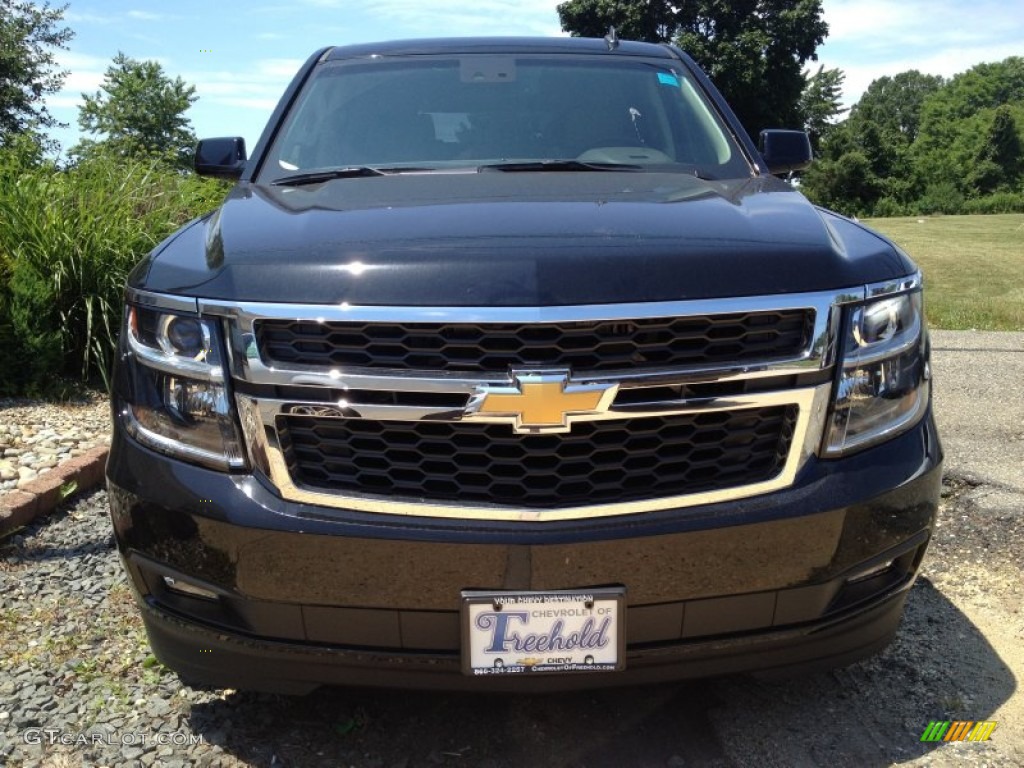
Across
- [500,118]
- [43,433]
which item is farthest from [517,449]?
[43,433]

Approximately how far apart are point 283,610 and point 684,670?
0.93 m

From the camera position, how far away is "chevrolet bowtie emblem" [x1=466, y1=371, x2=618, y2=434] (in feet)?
6.57

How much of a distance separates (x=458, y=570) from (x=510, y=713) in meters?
0.83

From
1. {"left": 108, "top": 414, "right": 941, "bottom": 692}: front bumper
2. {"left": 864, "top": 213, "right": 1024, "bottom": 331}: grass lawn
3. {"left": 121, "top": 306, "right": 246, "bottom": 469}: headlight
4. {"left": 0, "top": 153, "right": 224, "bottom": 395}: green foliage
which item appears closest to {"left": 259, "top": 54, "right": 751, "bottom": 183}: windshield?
{"left": 121, "top": 306, "right": 246, "bottom": 469}: headlight

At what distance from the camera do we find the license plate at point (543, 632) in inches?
81.0

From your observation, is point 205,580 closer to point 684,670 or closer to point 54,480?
point 684,670

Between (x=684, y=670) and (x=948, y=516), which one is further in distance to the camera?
(x=948, y=516)

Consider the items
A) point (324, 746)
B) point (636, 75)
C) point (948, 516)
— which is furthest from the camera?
point (948, 516)

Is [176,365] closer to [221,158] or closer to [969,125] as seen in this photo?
[221,158]

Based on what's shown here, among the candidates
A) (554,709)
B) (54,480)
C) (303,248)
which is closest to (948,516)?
(554,709)

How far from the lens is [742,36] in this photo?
38.2m

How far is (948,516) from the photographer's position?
4113mm

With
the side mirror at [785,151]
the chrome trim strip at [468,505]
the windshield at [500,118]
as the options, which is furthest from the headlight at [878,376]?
the side mirror at [785,151]

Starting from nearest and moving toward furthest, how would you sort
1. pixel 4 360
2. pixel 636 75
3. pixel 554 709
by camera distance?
pixel 554 709 < pixel 636 75 < pixel 4 360
